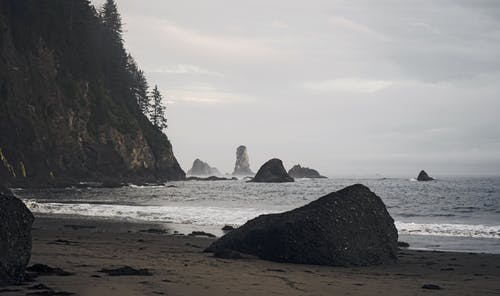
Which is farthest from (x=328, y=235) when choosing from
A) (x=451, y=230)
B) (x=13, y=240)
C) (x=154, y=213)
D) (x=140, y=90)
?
(x=140, y=90)

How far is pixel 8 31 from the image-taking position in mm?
58219

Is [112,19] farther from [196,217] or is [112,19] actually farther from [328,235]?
[328,235]

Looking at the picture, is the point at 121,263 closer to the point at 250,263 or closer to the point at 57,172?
the point at 250,263

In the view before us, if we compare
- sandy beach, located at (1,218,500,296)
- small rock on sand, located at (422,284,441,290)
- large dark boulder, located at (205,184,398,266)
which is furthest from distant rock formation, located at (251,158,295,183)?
small rock on sand, located at (422,284,441,290)

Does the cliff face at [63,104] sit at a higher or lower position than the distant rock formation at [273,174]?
higher

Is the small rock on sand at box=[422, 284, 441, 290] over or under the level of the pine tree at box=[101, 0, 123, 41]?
under

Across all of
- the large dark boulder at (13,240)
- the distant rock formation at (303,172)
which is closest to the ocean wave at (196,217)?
the large dark boulder at (13,240)

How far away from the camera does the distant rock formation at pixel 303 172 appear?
588 feet

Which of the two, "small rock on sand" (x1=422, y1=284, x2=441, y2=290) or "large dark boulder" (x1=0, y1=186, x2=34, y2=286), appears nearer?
"large dark boulder" (x1=0, y1=186, x2=34, y2=286)

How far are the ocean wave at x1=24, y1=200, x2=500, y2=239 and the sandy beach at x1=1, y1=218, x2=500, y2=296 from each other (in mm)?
7869

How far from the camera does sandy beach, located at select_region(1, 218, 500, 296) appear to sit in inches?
323

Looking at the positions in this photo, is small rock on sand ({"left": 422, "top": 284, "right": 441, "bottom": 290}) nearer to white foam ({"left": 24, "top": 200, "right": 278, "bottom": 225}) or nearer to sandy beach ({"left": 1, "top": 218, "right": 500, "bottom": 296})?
sandy beach ({"left": 1, "top": 218, "right": 500, "bottom": 296})

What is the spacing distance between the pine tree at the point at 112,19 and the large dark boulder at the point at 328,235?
91690 mm

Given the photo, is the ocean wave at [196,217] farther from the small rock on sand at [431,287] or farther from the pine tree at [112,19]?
the pine tree at [112,19]
